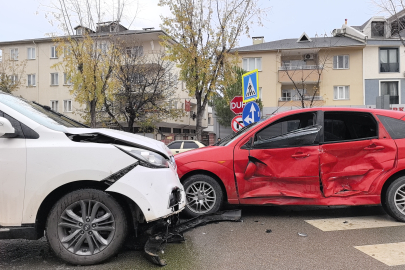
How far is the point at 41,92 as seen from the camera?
36812mm

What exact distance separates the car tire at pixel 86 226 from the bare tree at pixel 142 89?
73.5 feet

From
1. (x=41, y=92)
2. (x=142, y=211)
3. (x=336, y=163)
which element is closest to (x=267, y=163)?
(x=336, y=163)

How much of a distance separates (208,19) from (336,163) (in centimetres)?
1508

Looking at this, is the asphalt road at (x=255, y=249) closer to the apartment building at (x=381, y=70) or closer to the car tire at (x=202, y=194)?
the car tire at (x=202, y=194)

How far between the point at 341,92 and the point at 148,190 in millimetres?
32785

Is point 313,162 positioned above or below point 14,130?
below

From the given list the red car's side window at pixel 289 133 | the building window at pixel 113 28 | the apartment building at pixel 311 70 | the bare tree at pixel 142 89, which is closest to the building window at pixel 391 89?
the apartment building at pixel 311 70

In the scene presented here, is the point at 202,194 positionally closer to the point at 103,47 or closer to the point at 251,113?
the point at 251,113

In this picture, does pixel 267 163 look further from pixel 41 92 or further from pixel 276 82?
pixel 41 92

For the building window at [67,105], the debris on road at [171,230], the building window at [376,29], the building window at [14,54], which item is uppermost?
the building window at [376,29]

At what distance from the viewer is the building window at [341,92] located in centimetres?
3228

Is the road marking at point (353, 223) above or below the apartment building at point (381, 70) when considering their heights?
below

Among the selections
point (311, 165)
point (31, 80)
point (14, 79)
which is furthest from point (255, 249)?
point (14, 79)

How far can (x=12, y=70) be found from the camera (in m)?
36.2
